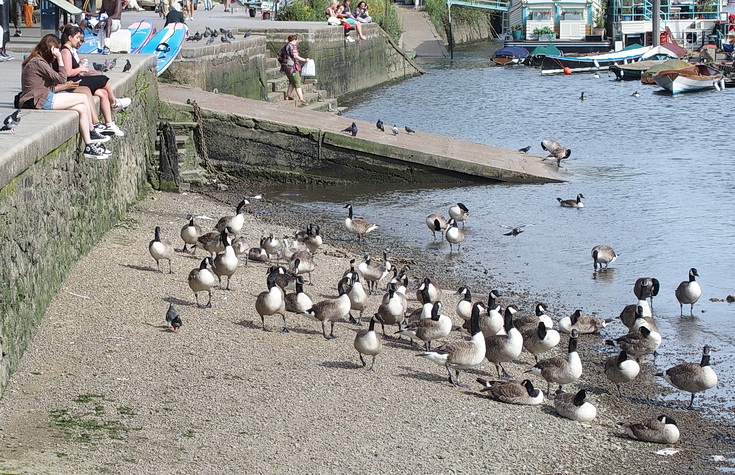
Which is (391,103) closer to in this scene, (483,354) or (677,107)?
(677,107)

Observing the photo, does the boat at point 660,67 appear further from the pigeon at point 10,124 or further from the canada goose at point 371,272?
the pigeon at point 10,124

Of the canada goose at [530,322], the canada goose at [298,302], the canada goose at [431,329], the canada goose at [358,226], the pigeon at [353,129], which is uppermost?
the pigeon at [353,129]

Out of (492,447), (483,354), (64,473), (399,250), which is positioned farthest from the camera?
(399,250)

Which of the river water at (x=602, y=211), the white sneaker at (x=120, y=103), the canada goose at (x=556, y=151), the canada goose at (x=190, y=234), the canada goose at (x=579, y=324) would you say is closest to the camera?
the canada goose at (x=579, y=324)

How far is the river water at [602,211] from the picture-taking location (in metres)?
15.4

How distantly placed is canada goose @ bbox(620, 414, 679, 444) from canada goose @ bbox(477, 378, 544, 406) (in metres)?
1.04

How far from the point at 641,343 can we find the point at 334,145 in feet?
39.8

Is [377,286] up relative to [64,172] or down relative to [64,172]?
down

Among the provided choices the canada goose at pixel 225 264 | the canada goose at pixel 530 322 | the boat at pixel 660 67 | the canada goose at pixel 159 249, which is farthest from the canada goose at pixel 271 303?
the boat at pixel 660 67

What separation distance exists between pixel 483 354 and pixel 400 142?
44.3 ft

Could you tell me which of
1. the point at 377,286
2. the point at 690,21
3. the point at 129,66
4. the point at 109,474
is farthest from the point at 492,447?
the point at 690,21

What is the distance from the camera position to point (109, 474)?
7.88 m

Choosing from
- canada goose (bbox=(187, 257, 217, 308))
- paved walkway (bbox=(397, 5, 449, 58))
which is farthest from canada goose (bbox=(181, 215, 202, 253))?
paved walkway (bbox=(397, 5, 449, 58))

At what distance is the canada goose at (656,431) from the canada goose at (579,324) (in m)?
3.44
